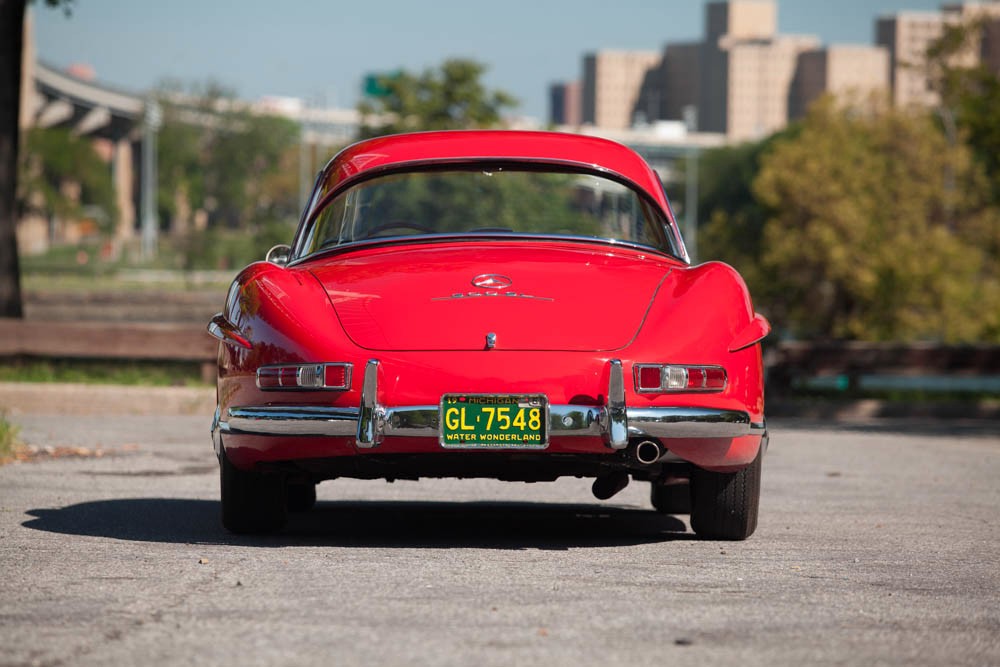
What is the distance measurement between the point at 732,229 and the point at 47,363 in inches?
1315

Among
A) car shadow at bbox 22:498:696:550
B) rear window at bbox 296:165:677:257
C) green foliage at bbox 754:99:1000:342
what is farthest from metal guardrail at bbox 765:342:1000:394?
green foliage at bbox 754:99:1000:342

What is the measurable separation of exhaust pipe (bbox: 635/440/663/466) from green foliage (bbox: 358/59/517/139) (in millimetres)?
34253

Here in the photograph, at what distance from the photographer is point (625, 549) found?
589cm

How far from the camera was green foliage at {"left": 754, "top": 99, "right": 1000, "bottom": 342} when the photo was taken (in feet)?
132

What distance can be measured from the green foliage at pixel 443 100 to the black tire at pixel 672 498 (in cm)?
3233

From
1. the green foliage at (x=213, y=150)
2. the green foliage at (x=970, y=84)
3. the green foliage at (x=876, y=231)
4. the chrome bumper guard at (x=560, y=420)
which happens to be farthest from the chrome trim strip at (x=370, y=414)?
the green foliage at (x=213, y=150)

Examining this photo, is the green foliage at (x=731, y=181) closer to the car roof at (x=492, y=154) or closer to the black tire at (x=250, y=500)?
the car roof at (x=492, y=154)

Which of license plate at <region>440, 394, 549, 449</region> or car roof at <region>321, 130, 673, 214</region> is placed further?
car roof at <region>321, 130, 673, 214</region>

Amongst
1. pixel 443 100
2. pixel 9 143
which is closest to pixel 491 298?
pixel 9 143

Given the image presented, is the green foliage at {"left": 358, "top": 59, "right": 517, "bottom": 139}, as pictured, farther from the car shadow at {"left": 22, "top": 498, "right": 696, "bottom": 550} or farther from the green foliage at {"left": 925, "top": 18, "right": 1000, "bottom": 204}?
the car shadow at {"left": 22, "top": 498, "right": 696, "bottom": 550}

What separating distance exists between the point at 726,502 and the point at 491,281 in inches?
50.4

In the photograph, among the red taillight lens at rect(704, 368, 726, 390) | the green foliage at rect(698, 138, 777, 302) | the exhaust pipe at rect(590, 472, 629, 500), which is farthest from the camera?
the green foliage at rect(698, 138, 777, 302)

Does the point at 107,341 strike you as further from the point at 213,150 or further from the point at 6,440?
the point at 213,150

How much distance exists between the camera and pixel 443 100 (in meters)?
40.0
